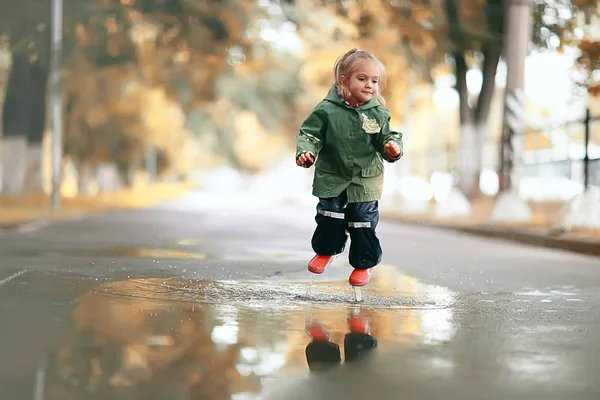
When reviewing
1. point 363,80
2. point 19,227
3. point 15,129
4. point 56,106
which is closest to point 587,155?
point 19,227

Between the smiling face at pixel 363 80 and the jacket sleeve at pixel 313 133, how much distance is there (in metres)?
0.28

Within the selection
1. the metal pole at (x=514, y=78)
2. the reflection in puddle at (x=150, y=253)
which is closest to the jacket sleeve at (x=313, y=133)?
the reflection in puddle at (x=150, y=253)

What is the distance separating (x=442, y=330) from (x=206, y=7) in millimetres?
26952

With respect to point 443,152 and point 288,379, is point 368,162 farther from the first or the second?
point 443,152

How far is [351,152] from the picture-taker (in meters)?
8.92

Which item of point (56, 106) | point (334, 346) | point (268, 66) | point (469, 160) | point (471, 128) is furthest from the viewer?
Answer: point (268, 66)

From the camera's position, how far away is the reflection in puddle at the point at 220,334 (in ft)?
19.0

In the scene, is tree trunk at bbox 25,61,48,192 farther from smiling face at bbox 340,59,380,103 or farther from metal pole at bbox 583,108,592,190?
smiling face at bbox 340,59,380,103

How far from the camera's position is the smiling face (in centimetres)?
883

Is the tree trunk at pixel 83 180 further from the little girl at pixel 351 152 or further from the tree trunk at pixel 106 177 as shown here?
the little girl at pixel 351 152

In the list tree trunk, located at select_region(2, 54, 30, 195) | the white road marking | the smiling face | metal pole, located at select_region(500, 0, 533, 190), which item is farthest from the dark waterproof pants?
tree trunk, located at select_region(2, 54, 30, 195)

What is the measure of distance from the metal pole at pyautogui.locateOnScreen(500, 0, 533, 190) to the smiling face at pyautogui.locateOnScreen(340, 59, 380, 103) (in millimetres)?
16143

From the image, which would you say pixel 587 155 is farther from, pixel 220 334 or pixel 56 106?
pixel 56 106

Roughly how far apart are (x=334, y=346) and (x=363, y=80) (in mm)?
2550
